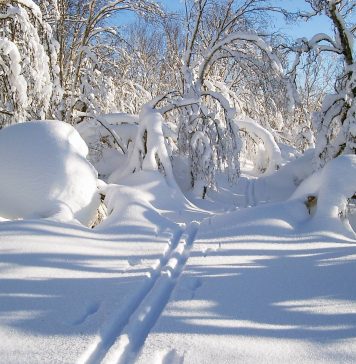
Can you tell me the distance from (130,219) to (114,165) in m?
5.26

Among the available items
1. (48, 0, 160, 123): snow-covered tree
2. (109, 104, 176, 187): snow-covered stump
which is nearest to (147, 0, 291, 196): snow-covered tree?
(109, 104, 176, 187): snow-covered stump

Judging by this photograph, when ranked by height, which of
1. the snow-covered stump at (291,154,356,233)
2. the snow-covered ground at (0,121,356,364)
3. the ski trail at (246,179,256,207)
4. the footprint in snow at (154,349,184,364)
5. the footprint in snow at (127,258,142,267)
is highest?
the snow-covered stump at (291,154,356,233)

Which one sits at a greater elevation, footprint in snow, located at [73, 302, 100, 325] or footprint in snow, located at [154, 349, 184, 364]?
footprint in snow, located at [154, 349, 184, 364]

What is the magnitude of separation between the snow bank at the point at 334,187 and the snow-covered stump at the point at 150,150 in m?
3.47

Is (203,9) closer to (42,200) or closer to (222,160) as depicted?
(222,160)

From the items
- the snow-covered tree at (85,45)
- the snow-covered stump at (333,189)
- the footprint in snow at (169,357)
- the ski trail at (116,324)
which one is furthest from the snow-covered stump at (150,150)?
the footprint in snow at (169,357)

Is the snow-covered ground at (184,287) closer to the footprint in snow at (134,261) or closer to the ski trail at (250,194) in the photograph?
the footprint in snow at (134,261)

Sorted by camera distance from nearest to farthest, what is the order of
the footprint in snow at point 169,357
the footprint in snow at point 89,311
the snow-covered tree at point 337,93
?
the footprint in snow at point 169,357 < the footprint in snow at point 89,311 < the snow-covered tree at point 337,93

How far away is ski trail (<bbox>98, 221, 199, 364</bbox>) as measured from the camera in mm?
2359

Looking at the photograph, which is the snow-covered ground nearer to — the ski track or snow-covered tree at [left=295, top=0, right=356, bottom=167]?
the ski track

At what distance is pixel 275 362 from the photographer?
234 cm

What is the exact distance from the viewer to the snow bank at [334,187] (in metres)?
6.11

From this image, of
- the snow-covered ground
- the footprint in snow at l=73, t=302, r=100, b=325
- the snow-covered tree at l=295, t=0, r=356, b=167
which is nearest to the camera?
the snow-covered ground

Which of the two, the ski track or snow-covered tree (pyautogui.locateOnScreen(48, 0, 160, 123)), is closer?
the ski track
